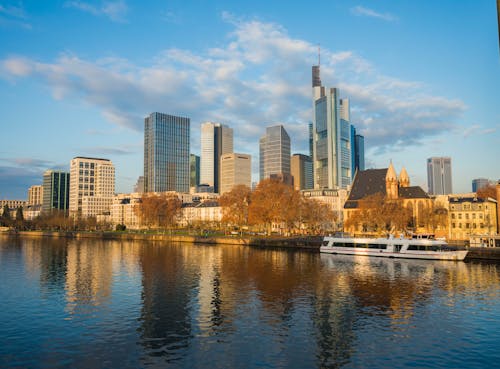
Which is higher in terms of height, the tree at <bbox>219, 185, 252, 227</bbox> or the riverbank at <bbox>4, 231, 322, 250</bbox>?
the tree at <bbox>219, 185, 252, 227</bbox>

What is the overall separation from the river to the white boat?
67.1 feet

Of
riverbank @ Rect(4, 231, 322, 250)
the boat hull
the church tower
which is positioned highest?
the church tower

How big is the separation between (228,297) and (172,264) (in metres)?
34.5

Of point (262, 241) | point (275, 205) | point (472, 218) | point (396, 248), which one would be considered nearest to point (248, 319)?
point (396, 248)

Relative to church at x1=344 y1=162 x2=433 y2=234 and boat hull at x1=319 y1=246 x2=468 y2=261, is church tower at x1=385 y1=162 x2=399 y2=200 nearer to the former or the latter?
church at x1=344 y1=162 x2=433 y2=234

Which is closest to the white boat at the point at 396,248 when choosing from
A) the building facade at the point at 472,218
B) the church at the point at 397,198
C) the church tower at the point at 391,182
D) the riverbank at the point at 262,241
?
the riverbank at the point at 262,241

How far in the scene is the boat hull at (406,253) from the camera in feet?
294

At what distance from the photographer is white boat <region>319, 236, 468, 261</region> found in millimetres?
91875

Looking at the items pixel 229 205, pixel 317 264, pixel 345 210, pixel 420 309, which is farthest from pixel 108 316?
pixel 345 210

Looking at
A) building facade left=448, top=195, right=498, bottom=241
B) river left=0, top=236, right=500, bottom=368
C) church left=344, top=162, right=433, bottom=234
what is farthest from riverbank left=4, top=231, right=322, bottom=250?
river left=0, top=236, right=500, bottom=368

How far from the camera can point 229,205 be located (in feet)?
550

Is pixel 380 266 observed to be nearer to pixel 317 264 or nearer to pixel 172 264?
pixel 317 264

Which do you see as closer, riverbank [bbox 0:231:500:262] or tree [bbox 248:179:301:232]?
riverbank [bbox 0:231:500:262]

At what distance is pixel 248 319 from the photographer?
3978 centimetres
